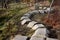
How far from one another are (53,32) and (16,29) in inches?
50.5

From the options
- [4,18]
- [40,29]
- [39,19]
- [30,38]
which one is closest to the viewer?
[30,38]

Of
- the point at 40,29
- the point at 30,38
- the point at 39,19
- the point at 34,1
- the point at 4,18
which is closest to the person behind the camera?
the point at 30,38

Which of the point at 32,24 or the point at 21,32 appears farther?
the point at 32,24

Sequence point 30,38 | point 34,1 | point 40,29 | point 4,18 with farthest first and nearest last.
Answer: point 34,1 → point 4,18 → point 40,29 → point 30,38

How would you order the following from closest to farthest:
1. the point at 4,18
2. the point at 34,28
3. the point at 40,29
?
the point at 40,29 → the point at 34,28 → the point at 4,18

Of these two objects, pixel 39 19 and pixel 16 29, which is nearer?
pixel 16 29

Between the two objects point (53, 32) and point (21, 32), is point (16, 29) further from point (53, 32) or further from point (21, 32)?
point (53, 32)

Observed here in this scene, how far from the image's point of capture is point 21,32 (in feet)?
18.7

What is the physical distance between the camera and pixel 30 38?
16.3ft

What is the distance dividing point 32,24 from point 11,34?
0.89 m

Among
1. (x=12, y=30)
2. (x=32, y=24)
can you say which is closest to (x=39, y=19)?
(x=32, y=24)

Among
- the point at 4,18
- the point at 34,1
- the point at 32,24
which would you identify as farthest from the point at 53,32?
the point at 34,1

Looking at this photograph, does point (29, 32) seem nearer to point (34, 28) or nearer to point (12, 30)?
point (34, 28)

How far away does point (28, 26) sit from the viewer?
6172 millimetres
